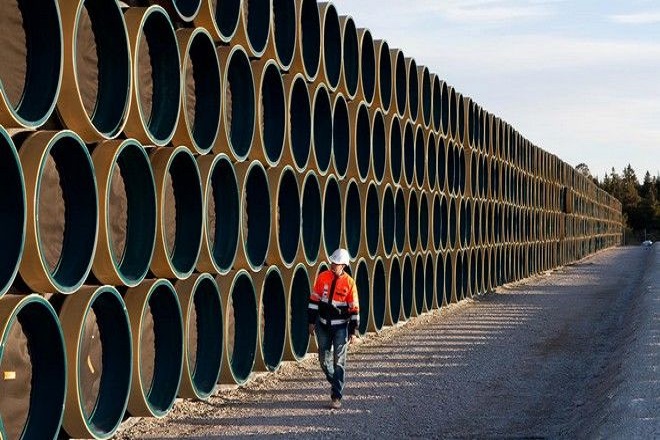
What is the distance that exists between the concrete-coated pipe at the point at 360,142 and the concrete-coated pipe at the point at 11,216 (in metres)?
9.69

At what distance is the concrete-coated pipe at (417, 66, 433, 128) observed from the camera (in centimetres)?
2164

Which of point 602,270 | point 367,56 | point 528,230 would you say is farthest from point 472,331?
point 602,270

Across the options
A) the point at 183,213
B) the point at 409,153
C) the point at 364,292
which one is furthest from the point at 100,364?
the point at 409,153

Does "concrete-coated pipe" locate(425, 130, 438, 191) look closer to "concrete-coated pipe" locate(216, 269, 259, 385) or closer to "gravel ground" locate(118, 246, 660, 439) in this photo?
"gravel ground" locate(118, 246, 660, 439)

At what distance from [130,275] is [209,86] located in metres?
2.67

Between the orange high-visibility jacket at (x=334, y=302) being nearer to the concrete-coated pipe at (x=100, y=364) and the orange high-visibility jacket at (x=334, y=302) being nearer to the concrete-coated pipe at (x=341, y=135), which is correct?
the concrete-coated pipe at (x=100, y=364)

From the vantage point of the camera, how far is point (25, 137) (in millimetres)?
→ 7707

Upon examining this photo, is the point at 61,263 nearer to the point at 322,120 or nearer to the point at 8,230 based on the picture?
the point at 8,230

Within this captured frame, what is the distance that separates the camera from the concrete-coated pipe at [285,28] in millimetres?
13889

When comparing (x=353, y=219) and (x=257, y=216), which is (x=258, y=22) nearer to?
(x=257, y=216)

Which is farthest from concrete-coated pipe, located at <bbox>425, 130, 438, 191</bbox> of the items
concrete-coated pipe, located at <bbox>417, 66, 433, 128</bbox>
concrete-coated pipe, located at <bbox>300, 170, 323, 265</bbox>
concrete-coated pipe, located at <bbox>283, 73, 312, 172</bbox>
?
concrete-coated pipe, located at <bbox>283, 73, 312, 172</bbox>

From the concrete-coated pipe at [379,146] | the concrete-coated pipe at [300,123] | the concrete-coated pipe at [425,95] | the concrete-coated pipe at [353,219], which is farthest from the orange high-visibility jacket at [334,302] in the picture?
the concrete-coated pipe at [425,95]

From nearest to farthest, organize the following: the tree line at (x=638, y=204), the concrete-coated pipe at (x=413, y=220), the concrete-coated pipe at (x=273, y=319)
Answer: the concrete-coated pipe at (x=273, y=319), the concrete-coated pipe at (x=413, y=220), the tree line at (x=638, y=204)

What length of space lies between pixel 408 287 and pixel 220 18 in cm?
946
